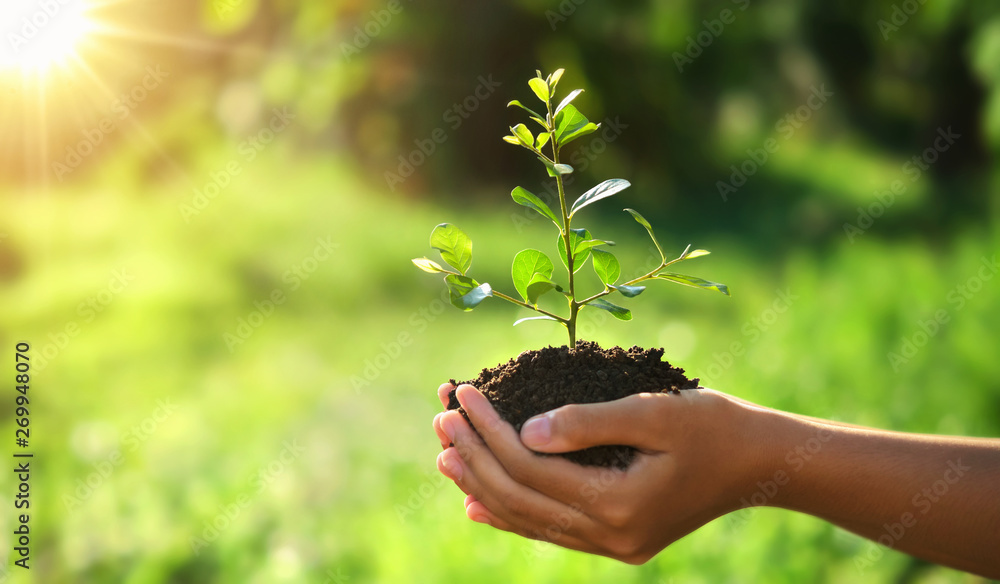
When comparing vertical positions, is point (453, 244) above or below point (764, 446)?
above

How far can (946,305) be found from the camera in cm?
375

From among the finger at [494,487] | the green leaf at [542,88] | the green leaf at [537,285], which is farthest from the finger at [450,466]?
the green leaf at [542,88]

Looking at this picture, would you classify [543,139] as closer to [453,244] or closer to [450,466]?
[453,244]

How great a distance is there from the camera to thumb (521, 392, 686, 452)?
1.05m

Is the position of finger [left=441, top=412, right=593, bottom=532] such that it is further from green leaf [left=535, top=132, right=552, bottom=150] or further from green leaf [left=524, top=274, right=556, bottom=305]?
green leaf [left=535, top=132, right=552, bottom=150]

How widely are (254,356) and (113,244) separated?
2.25 meters

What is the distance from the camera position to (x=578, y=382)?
1.18 m

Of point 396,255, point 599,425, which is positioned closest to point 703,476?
point 599,425

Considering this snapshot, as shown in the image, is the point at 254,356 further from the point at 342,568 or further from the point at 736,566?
the point at 736,566

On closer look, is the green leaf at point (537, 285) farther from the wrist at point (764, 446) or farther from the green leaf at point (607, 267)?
the wrist at point (764, 446)

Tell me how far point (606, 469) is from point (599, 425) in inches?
3.8

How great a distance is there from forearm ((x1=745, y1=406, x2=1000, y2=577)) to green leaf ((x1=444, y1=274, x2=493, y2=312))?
0.46 m

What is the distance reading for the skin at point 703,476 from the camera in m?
1.08

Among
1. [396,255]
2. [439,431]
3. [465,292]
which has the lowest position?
[439,431]
